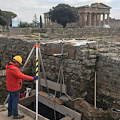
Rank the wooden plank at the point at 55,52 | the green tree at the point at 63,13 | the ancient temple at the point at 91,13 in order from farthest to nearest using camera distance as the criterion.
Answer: the ancient temple at the point at 91,13, the green tree at the point at 63,13, the wooden plank at the point at 55,52

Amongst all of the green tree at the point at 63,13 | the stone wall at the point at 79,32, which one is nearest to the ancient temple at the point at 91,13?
the green tree at the point at 63,13

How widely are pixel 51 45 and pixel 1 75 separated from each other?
9.20 feet

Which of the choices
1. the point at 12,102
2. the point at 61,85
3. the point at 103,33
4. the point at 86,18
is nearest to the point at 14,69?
the point at 12,102

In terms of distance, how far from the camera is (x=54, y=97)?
6254 mm

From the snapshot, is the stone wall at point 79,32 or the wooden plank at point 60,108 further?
the stone wall at point 79,32

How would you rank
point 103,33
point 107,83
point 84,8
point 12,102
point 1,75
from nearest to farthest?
point 12,102
point 107,83
point 1,75
point 103,33
point 84,8

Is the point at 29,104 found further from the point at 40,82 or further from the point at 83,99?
the point at 83,99

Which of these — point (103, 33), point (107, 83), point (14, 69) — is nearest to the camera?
point (14, 69)

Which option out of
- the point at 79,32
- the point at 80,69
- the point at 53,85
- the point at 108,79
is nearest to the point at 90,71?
the point at 80,69

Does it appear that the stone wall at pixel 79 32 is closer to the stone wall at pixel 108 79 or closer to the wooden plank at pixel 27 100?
the wooden plank at pixel 27 100

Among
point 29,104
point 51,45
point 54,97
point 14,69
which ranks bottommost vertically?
point 29,104

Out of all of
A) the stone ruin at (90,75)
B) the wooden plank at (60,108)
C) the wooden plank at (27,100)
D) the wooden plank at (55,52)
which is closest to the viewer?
the wooden plank at (60,108)

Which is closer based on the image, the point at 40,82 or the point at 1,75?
the point at 40,82

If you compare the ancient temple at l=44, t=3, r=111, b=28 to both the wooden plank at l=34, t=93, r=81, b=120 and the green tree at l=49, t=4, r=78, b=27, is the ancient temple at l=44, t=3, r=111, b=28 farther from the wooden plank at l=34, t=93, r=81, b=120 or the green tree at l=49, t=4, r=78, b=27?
the wooden plank at l=34, t=93, r=81, b=120
